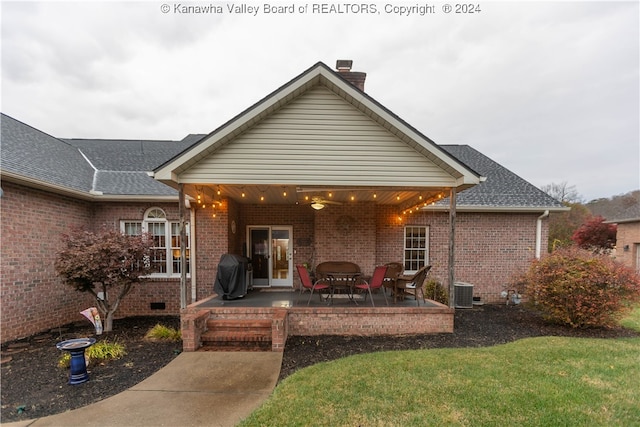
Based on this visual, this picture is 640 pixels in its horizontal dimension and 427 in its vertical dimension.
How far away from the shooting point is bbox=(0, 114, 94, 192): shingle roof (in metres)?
6.23

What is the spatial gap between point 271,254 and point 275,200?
6.37 feet

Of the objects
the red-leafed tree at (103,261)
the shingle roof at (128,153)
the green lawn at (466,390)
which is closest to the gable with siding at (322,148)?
the red-leafed tree at (103,261)

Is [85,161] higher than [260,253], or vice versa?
[85,161]

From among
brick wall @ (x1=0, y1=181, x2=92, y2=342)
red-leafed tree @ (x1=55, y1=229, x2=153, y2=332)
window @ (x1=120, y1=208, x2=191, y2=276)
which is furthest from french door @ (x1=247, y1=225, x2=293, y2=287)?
brick wall @ (x1=0, y1=181, x2=92, y2=342)

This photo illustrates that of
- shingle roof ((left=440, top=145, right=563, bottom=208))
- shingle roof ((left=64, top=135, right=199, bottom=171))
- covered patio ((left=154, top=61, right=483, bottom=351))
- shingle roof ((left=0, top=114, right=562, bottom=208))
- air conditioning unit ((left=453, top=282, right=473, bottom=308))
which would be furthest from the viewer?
shingle roof ((left=64, top=135, right=199, bottom=171))

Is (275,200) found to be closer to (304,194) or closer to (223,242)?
(304,194)

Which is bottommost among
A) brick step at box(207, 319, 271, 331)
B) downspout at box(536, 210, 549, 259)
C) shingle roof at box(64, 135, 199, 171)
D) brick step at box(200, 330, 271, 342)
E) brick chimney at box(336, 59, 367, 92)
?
Result: brick step at box(200, 330, 271, 342)

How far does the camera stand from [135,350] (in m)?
5.10

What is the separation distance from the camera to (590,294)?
5.93 m

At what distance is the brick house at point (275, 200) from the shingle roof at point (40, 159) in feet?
Result: 0.15

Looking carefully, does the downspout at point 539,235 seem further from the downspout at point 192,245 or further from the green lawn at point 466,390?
the downspout at point 192,245

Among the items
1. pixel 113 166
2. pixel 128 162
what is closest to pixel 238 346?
pixel 113 166

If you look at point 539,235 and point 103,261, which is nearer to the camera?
point 103,261

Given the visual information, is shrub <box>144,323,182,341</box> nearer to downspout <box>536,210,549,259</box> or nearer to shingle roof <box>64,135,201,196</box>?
shingle roof <box>64,135,201,196</box>
